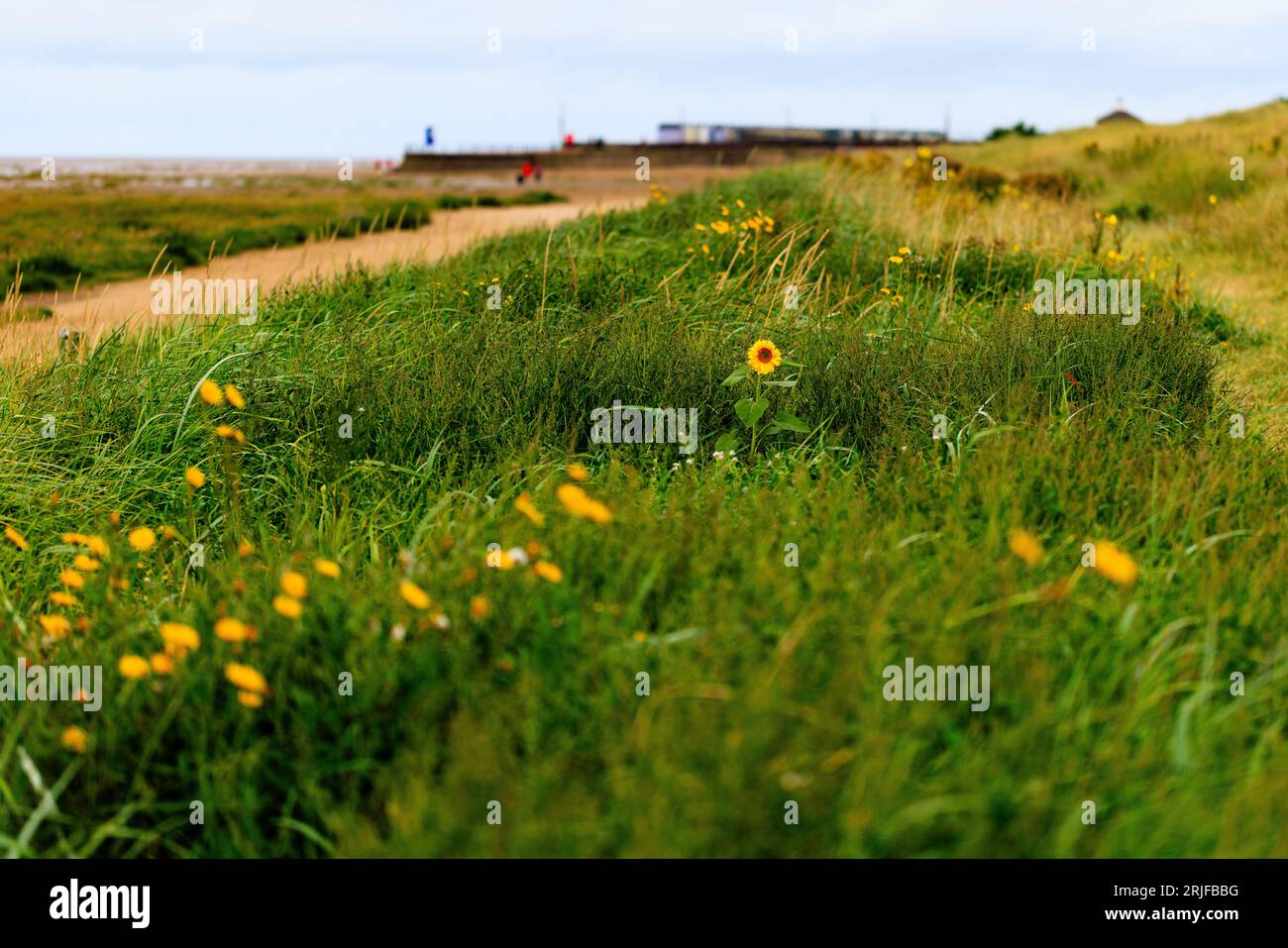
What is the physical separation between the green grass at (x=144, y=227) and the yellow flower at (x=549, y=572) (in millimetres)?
5889

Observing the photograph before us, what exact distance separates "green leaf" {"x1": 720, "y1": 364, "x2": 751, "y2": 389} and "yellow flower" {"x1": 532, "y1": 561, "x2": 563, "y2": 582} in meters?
1.92

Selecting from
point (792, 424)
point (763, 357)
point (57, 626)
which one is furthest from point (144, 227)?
point (57, 626)

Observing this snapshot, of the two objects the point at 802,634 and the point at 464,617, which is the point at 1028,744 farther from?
the point at 464,617

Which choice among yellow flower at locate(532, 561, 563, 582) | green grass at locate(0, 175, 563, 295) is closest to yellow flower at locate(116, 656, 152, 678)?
yellow flower at locate(532, 561, 563, 582)

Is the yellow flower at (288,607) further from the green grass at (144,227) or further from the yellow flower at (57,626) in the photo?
the green grass at (144,227)

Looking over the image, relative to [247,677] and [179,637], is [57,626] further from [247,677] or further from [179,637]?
[247,677]

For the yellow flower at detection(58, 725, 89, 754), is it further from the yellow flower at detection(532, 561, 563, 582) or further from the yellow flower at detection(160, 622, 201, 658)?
the yellow flower at detection(532, 561, 563, 582)

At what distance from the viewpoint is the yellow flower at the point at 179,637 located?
228cm

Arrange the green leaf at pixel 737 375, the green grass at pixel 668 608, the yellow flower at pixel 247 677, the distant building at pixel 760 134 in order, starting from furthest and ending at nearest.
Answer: the distant building at pixel 760 134, the green leaf at pixel 737 375, the yellow flower at pixel 247 677, the green grass at pixel 668 608

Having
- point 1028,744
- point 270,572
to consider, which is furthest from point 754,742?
point 270,572

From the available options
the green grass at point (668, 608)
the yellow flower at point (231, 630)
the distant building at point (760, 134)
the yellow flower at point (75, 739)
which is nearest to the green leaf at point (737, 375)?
the green grass at point (668, 608)

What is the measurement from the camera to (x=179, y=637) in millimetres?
2283

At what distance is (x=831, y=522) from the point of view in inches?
119

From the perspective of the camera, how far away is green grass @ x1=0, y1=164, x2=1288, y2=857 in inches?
75.4
